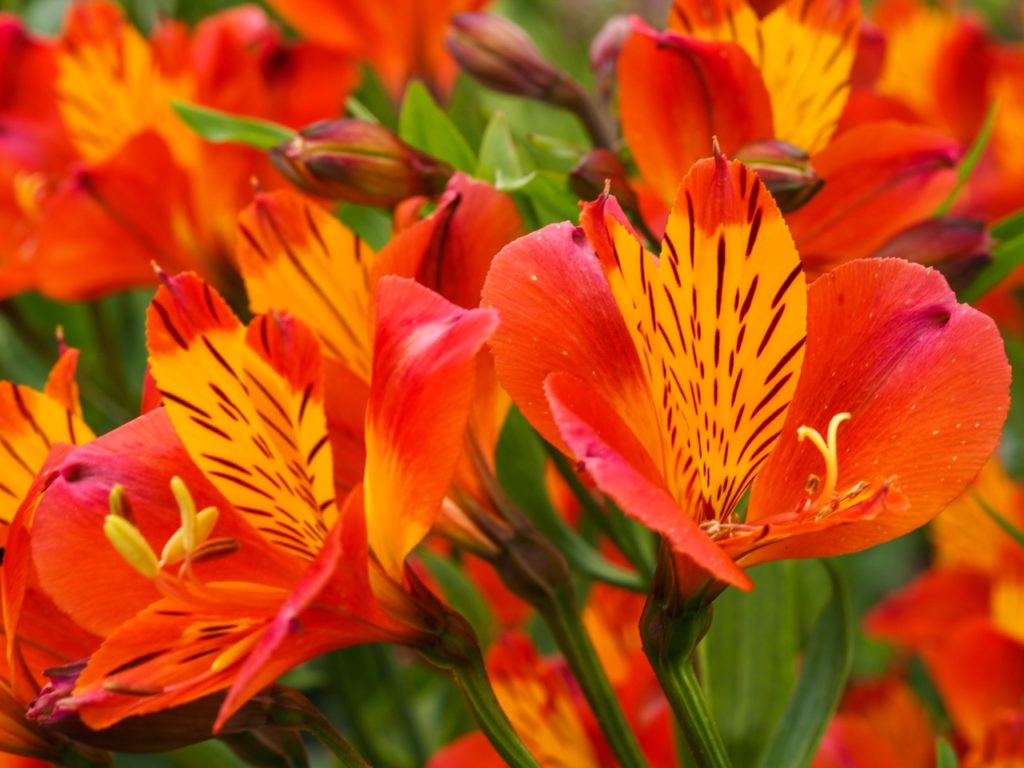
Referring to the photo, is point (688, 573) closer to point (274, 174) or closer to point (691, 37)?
point (691, 37)

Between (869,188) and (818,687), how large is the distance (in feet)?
0.74

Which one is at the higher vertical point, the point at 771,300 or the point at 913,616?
the point at 771,300

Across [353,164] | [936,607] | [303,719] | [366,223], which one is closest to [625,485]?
[303,719]

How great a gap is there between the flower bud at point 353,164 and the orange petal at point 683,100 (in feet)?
0.33

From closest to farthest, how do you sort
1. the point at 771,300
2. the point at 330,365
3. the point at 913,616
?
the point at 771,300 → the point at 330,365 → the point at 913,616

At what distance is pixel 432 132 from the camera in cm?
72

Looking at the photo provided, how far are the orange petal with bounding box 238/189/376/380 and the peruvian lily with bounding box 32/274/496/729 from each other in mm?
84

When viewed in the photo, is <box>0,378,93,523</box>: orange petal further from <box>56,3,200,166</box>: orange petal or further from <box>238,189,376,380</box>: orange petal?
<box>56,3,200,166</box>: orange petal

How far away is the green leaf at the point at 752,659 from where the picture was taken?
0.69 meters

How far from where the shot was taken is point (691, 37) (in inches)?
23.6

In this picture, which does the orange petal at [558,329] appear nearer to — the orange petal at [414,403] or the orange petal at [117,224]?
the orange petal at [414,403]

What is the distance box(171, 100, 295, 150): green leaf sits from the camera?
71 centimetres

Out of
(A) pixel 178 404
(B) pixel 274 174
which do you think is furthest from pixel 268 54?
(A) pixel 178 404

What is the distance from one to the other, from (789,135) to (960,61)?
50 centimetres
